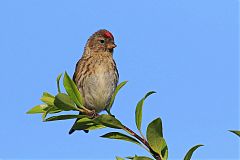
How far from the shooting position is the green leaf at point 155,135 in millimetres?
1934

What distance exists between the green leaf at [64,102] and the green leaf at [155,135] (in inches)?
22.1

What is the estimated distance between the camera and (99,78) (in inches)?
253

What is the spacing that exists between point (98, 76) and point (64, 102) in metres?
4.12

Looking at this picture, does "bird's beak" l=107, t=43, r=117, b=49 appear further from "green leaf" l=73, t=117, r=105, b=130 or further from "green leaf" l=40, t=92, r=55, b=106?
"green leaf" l=73, t=117, r=105, b=130

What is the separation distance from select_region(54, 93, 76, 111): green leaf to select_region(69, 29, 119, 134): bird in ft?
12.7

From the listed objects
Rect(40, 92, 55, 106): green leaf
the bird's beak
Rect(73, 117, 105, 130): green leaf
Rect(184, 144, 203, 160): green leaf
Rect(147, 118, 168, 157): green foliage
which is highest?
the bird's beak

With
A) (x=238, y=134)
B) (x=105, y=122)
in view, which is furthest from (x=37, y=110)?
(x=238, y=134)

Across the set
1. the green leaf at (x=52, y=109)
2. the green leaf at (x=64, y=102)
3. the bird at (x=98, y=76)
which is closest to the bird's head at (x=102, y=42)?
the bird at (x=98, y=76)

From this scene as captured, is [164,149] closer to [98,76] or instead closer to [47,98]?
[47,98]

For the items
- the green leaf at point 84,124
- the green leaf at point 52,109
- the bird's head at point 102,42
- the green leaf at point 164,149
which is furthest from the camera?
the bird's head at point 102,42

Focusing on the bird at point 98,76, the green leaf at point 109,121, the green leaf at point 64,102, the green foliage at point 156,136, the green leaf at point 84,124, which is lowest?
the green foliage at point 156,136

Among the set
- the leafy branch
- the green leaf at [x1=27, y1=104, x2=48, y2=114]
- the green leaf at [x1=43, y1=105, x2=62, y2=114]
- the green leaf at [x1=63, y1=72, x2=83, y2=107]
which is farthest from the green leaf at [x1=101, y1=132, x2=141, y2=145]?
the green leaf at [x1=27, y1=104, x2=48, y2=114]

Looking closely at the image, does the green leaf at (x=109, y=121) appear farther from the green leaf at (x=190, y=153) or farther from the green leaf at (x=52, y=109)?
the green leaf at (x=52, y=109)

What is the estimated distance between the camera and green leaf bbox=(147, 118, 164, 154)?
1934mm
